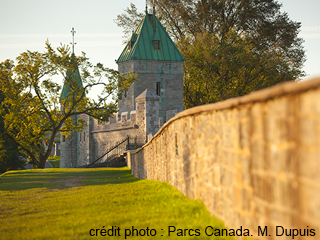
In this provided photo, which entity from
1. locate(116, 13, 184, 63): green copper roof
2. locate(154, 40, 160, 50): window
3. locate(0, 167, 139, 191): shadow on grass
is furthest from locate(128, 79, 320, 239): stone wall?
locate(154, 40, 160, 50): window

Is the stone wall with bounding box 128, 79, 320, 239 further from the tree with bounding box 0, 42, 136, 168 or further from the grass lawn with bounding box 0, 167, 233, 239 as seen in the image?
the tree with bounding box 0, 42, 136, 168

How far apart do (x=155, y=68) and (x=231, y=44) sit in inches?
293

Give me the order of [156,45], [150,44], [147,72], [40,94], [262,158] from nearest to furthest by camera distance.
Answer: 1. [262,158]
2. [40,94]
3. [147,72]
4. [156,45]
5. [150,44]

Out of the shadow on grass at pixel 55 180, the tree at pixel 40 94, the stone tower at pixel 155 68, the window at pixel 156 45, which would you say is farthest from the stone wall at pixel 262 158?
the window at pixel 156 45

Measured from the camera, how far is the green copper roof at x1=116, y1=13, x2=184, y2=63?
3950 centimetres

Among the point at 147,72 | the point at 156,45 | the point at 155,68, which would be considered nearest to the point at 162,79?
the point at 155,68

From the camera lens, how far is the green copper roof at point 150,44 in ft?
130

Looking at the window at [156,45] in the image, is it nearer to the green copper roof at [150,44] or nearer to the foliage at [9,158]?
the green copper roof at [150,44]

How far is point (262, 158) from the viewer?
3609 mm

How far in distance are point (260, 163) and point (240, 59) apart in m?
34.2

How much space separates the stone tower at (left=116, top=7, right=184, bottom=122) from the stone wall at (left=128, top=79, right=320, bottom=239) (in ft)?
109

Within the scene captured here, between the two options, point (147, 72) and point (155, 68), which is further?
point (155, 68)

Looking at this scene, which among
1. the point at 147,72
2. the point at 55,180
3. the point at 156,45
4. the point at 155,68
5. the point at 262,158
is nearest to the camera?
the point at 262,158

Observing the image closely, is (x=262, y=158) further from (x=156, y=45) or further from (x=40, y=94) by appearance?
(x=156, y=45)
